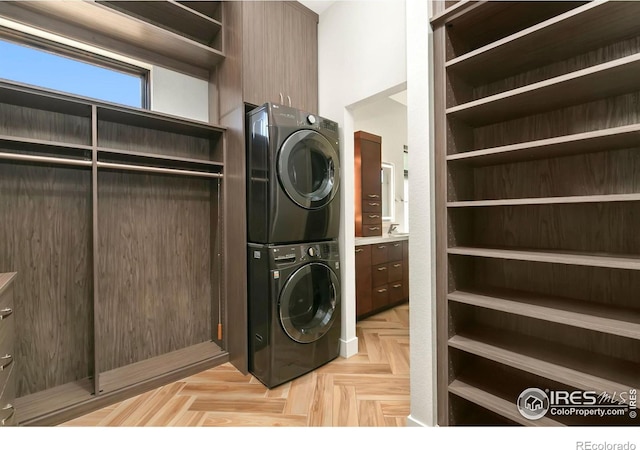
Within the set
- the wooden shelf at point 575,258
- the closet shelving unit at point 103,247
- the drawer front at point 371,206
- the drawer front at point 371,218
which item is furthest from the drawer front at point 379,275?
the wooden shelf at point 575,258

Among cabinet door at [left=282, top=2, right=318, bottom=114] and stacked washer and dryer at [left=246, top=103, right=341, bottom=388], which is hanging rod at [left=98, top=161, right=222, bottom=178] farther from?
cabinet door at [left=282, top=2, right=318, bottom=114]

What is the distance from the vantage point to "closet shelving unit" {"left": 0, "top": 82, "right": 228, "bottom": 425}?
1572 millimetres

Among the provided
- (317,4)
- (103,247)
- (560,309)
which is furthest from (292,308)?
(317,4)

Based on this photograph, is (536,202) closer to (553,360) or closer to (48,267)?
(553,360)

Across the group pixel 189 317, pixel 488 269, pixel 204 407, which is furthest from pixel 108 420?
pixel 488 269

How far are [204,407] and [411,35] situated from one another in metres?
2.40

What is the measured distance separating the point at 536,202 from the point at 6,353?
2.29 meters

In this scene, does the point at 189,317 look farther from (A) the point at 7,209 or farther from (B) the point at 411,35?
(B) the point at 411,35

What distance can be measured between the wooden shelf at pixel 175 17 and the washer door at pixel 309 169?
1154 millimetres

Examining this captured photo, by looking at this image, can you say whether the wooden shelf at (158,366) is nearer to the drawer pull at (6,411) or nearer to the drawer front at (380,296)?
the drawer pull at (6,411)

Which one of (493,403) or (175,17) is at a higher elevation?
(175,17)

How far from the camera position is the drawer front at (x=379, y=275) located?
10.3 feet

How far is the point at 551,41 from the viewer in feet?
3.57

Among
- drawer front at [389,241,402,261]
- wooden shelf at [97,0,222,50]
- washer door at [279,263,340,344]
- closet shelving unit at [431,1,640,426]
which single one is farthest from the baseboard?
wooden shelf at [97,0,222,50]
